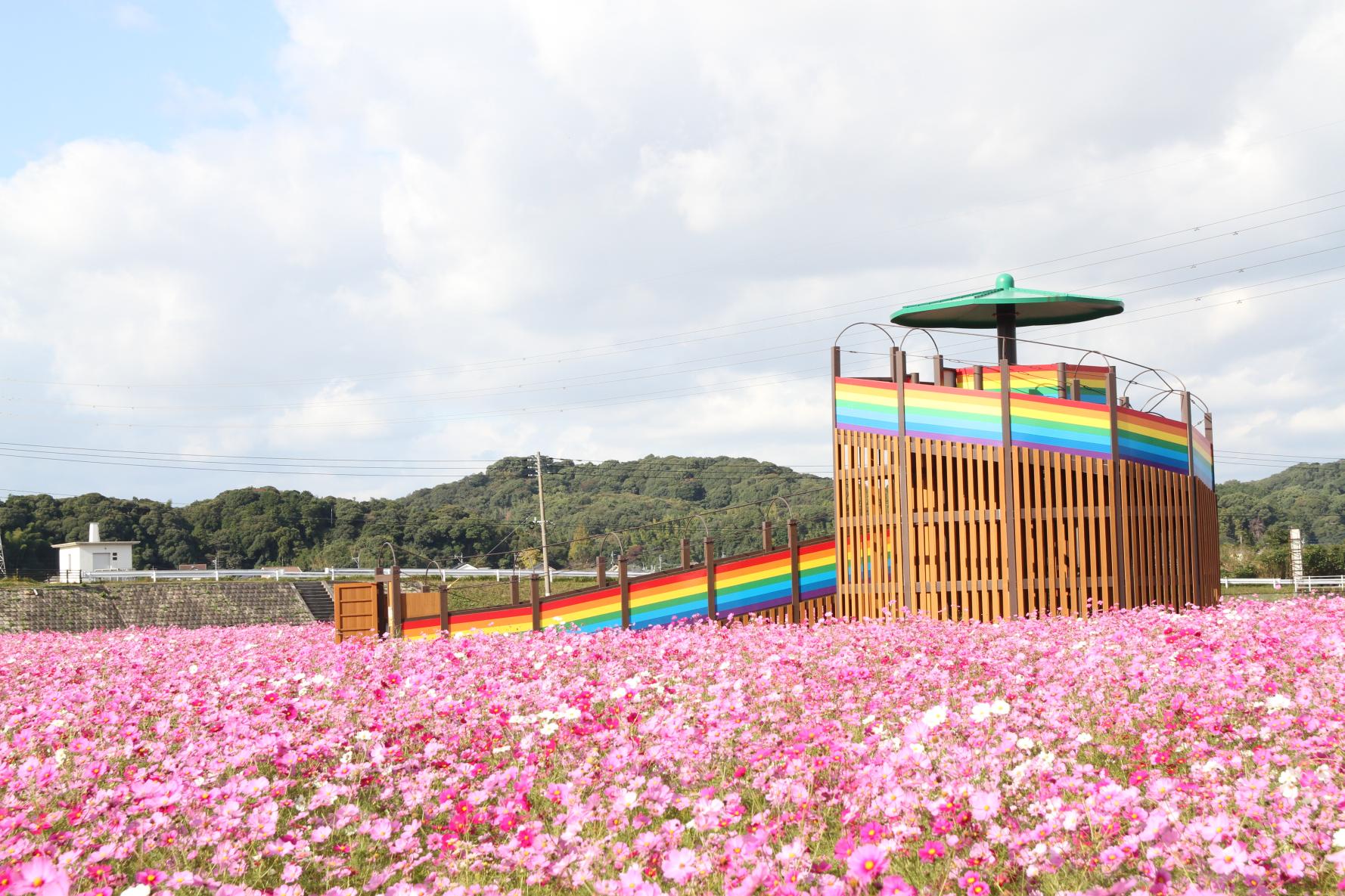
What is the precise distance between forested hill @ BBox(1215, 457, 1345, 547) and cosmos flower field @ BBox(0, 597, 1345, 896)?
3367 inches

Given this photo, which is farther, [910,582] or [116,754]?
[910,582]

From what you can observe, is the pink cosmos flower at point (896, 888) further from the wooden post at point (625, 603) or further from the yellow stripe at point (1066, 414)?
the wooden post at point (625, 603)

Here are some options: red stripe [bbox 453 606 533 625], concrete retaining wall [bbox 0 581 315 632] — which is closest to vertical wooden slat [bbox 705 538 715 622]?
red stripe [bbox 453 606 533 625]

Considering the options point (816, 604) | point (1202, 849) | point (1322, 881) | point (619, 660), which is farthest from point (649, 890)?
point (816, 604)

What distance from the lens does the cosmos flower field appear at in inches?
175

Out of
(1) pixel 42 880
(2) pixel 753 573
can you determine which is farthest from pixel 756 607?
(1) pixel 42 880

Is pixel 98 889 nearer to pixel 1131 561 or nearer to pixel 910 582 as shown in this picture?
pixel 910 582

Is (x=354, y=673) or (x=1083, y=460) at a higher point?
(x=1083, y=460)

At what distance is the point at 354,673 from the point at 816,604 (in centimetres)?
927

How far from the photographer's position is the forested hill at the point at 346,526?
82.3m

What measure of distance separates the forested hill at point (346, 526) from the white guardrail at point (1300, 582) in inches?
970

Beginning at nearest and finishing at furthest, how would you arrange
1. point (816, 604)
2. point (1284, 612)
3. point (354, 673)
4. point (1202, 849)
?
1. point (1202, 849)
2. point (354, 673)
3. point (1284, 612)
4. point (816, 604)

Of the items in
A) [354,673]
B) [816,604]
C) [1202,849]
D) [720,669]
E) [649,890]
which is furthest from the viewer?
[816,604]

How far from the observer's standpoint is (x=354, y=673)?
10.3m
